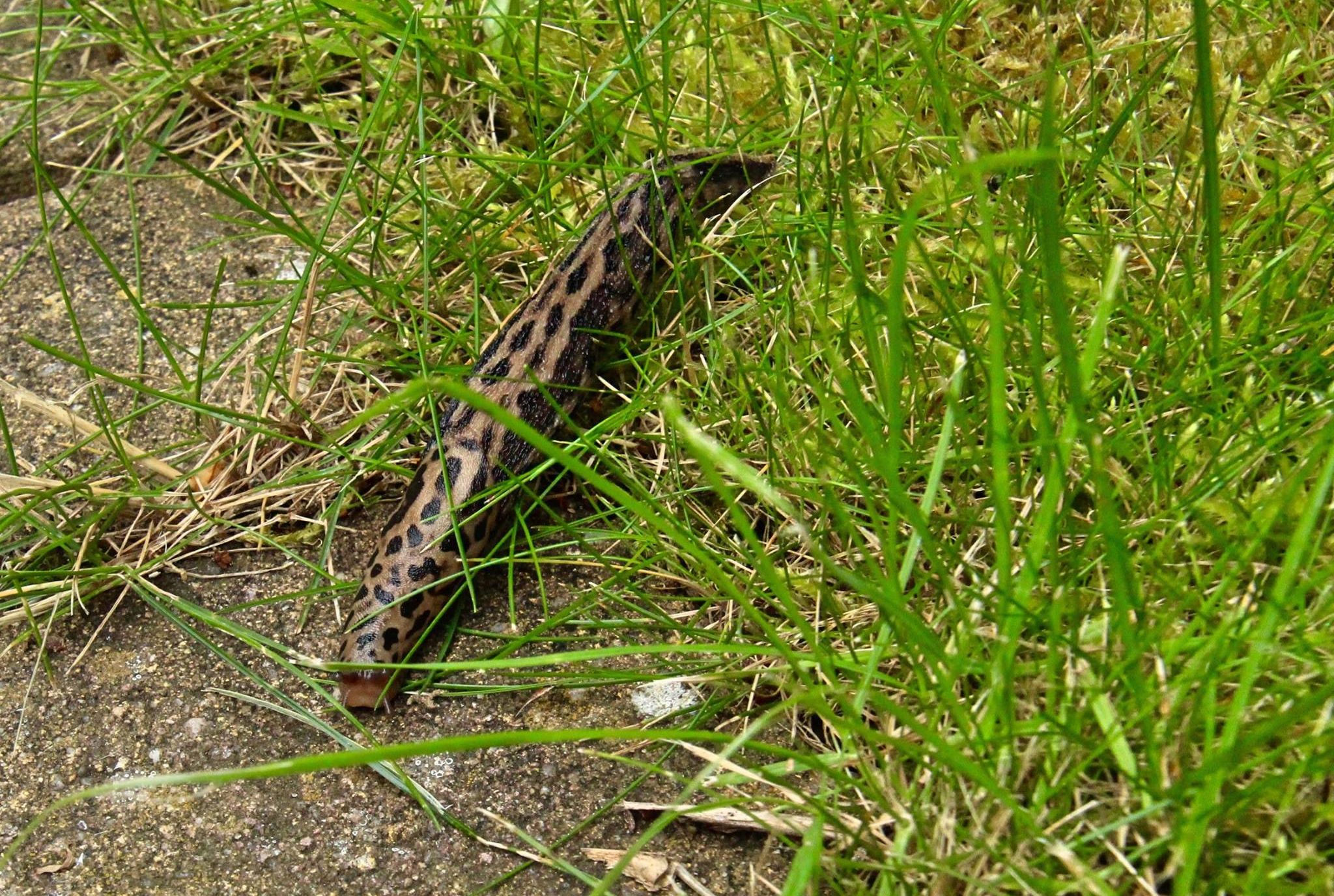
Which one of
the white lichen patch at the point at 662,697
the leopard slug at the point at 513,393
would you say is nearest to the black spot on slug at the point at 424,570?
the leopard slug at the point at 513,393

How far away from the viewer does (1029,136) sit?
9.27 ft

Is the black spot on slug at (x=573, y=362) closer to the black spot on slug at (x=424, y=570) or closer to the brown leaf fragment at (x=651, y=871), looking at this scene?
the black spot on slug at (x=424, y=570)

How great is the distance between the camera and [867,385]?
8.34 ft

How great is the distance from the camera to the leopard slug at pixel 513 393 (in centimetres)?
246

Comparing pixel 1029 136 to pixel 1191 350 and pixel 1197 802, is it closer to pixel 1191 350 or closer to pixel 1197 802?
pixel 1191 350

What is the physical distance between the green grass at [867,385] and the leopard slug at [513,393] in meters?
0.09

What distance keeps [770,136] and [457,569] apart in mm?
1252

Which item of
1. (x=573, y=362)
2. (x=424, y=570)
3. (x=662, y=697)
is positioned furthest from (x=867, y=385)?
(x=424, y=570)

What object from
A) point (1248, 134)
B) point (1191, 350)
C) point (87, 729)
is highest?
point (1248, 134)

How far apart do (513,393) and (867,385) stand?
2.51 feet

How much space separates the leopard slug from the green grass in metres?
0.09

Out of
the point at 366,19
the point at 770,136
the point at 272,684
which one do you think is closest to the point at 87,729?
the point at 272,684

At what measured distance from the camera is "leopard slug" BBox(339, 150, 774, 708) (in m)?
2.46

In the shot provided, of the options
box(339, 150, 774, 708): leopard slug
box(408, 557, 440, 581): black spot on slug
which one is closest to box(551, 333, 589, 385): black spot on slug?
box(339, 150, 774, 708): leopard slug
